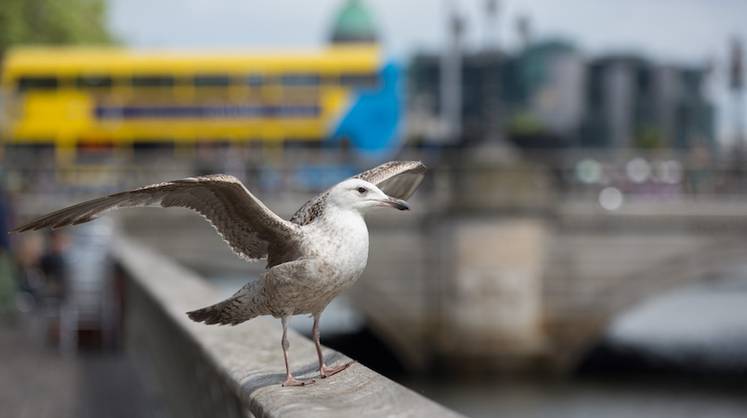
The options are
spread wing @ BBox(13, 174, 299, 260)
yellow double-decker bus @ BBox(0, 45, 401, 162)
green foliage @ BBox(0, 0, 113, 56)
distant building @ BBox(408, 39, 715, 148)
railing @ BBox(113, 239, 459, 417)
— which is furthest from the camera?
distant building @ BBox(408, 39, 715, 148)

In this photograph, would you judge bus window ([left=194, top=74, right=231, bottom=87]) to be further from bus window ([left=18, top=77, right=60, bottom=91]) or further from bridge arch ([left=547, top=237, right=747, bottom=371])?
bridge arch ([left=547, top=237, right=747, bottom=371])

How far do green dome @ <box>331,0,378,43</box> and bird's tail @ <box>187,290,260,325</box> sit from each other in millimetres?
61660

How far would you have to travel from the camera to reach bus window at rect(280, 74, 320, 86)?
33125 millimetres

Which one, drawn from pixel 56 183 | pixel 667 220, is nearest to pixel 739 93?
pixel 667 220

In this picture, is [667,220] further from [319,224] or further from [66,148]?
[319,224]

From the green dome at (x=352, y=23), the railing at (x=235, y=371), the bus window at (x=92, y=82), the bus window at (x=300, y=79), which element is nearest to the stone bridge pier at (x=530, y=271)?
the bus window at (x=300, y=79)

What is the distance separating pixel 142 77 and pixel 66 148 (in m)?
2.54

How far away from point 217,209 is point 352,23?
62.5 metres

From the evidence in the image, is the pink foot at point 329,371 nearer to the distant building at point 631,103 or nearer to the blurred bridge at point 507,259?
the blurred bridge at point 507,259

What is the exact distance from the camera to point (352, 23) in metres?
65.8

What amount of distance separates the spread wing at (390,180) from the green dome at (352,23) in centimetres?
6145

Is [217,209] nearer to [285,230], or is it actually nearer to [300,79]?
[285,230]

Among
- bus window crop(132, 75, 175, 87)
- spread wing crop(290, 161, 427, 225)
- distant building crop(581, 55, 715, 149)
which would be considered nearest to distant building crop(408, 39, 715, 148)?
distant building crop(581, 55, 715, 149)

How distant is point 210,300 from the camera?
7762mm
